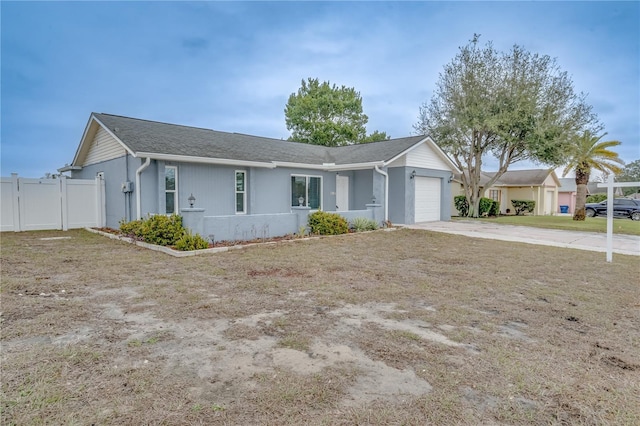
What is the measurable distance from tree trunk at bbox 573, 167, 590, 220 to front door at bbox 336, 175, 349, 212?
46.5ft

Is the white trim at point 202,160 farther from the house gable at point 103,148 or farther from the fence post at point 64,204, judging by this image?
the fence post at point 64,204

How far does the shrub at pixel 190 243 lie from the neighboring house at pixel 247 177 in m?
0.47

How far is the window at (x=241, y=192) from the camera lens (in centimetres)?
1393

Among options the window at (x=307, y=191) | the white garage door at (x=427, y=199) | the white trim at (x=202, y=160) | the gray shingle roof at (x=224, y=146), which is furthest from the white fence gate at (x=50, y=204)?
the white garage door at (x=427, y=199)

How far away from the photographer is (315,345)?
3.64 meters

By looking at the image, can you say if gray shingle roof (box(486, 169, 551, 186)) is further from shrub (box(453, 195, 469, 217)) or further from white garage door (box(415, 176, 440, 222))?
white garage door (box(415, 176, 440, 222))

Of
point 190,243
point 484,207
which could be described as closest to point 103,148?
point 190,243

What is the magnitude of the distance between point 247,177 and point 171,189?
298cm

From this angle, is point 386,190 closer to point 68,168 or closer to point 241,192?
point 241,192

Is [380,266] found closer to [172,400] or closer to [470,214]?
[172,400]

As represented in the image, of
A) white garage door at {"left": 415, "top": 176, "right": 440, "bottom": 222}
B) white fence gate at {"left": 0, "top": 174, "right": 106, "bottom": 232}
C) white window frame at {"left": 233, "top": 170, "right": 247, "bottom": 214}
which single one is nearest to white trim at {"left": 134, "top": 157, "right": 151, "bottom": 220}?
white window frame at {"left": 233, "top": 170, "right": 247, "bottom": 214}

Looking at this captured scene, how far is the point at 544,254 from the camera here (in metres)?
9.41

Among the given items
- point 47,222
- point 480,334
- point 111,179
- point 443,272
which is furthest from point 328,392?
point 47,222

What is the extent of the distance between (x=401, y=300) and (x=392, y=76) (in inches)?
714
